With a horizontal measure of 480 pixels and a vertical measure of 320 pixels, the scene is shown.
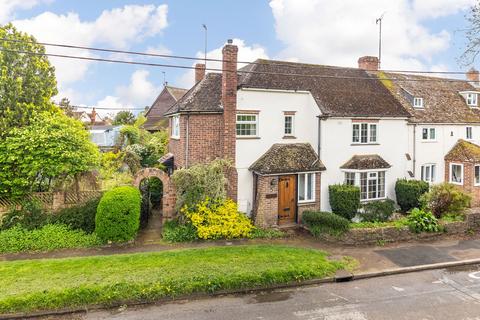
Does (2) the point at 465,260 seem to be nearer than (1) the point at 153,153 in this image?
Yes

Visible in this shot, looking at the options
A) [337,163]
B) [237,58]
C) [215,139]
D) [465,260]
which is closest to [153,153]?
[215,139]

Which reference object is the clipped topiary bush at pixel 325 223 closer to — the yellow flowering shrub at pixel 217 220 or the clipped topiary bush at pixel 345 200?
the clipped topiary bush at pixel 345 200

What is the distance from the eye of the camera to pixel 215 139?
53.5ft

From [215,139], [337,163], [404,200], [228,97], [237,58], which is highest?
[237,58]

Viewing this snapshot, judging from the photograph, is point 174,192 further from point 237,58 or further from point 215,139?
point 237,58

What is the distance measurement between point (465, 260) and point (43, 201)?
17.6 meters

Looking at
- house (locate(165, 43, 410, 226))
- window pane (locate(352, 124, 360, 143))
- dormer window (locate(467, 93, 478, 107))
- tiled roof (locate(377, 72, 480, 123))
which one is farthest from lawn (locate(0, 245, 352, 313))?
dormer window (locate(467, 93, 478, 107))

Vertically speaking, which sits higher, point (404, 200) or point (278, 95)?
point (278, 95)

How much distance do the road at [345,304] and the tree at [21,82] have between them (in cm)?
1162

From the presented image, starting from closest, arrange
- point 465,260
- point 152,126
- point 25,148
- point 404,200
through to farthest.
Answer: point 465,260 → point 25,148 → point 404,200 → point 152,126

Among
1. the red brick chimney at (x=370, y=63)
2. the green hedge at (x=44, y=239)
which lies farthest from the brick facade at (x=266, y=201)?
the red brick chimney at (x=370, y=63)

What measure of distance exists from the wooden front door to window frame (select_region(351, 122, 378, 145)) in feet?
15.4

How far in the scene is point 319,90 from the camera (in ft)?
61.1

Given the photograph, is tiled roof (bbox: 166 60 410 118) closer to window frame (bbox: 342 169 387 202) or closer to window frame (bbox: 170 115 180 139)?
window frame (bbox: 170 115 180 139)
